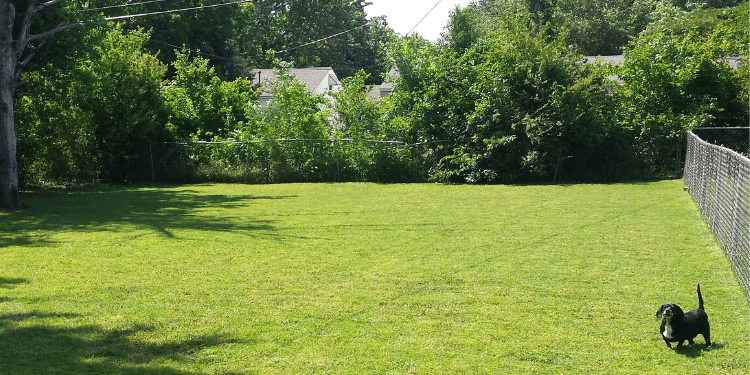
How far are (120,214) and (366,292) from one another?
9316 mm

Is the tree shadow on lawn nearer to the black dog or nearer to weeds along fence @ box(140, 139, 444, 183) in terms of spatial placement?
weeds along fence @ box(140, 139, 444, 183)

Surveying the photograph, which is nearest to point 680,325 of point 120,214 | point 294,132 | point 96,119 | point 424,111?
point 120,214

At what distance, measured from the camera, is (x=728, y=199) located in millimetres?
9680

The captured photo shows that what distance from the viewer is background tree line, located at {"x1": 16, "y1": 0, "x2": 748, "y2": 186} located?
2109 centimetres

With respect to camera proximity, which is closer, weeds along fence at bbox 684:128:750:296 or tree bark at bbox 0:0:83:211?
weeds along fence at bbox 684:128:750:296

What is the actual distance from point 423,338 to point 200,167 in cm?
1926

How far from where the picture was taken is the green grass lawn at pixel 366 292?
5.36 m

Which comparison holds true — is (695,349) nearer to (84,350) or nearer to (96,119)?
(84,350)

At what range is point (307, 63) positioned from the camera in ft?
225

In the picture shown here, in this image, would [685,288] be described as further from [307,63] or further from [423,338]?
[307,63]

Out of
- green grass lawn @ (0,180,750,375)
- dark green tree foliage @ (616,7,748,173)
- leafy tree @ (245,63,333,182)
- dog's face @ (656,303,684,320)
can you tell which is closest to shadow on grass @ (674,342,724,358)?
green grass lawn @ (0,180,750,375)

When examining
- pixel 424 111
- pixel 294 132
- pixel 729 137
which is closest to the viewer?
pixel 729 137

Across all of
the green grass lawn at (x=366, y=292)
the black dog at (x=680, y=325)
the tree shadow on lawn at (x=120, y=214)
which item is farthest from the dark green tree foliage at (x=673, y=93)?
the black dog at (x=680, y=325)

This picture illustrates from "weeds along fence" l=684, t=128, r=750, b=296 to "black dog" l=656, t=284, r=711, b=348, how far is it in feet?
6.63
